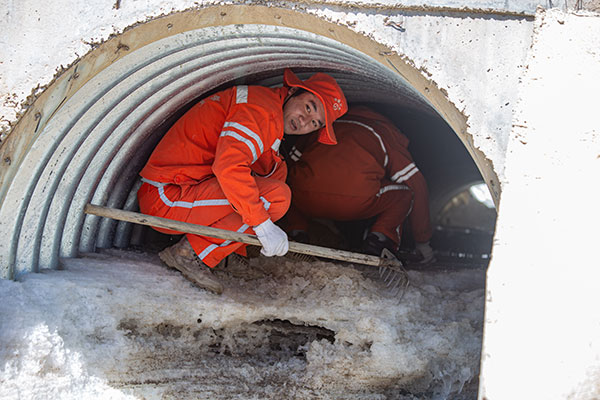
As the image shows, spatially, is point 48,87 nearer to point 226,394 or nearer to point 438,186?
point 226,394

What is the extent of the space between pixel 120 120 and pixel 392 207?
250 cm

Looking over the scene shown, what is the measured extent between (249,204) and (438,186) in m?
4.34

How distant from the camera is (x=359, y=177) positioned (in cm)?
457

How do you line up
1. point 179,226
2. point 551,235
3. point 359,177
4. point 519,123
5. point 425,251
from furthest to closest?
1. point 425,251
2. point 359,177
3. point 179,226
4. point 519,123
5. point 551,235

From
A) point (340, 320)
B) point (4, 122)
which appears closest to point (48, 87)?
point (4, 122)

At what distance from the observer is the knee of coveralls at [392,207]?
479cm

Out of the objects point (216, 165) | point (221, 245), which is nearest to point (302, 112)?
point (216, 165)

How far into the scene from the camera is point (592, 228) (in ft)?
6.57

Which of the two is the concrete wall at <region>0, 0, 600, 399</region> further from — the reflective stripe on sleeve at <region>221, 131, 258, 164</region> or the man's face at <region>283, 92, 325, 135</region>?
the man's face at <region>283, 92, 325, 135</region>

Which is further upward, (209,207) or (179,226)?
(209,207)

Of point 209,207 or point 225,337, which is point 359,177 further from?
point 225,337

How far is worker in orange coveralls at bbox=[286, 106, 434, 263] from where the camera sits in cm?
457

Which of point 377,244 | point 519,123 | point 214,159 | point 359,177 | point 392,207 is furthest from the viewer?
point 392,207

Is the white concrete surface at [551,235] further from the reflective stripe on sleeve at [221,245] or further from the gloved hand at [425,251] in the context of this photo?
the gloved hand at [425,251]
